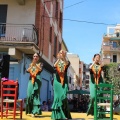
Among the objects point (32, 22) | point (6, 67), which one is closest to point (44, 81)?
point (32, 22)

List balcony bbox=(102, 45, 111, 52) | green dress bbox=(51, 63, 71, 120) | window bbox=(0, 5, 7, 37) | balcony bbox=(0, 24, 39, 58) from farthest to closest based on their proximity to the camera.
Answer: balcony bbox=(102, 45, 111, 52), window bbox=(0, 5, 7, 37), balcony bbox=(0, 24, 39, 58), green dress bbox=(51, 63, 71, 120)

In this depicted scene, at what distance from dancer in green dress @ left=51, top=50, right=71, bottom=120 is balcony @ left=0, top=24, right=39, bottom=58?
8750 mm

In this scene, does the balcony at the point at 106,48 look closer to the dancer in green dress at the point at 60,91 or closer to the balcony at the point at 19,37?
the balcony at the point at 19,37

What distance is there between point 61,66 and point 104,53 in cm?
6131

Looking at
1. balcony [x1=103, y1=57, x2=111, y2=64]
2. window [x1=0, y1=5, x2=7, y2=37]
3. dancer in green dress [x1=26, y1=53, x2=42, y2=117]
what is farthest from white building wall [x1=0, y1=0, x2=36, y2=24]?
balcony [x1=103, y1=57, x2=111, y2=64]

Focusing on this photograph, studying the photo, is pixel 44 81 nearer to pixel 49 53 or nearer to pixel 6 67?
pixel 49 53

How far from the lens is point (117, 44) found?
6962 centimetres

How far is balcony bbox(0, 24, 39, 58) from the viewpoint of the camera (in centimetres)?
1842

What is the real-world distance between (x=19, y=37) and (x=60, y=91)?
10591 mm

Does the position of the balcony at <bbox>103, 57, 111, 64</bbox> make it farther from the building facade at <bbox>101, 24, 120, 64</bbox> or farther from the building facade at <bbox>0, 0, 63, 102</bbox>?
the building facade at <bbox>0, 0, 63, 102</bbox>

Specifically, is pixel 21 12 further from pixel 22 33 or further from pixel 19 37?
pixel 19 37

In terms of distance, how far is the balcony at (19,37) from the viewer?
725 inches

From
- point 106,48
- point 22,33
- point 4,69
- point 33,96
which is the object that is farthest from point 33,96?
point 106,48

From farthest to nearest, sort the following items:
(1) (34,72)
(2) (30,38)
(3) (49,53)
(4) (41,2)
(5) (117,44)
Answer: (5) (117,44)
(3) (49,53)
(4) (41,2)
(2) (30,38)
(1) (34,72)
